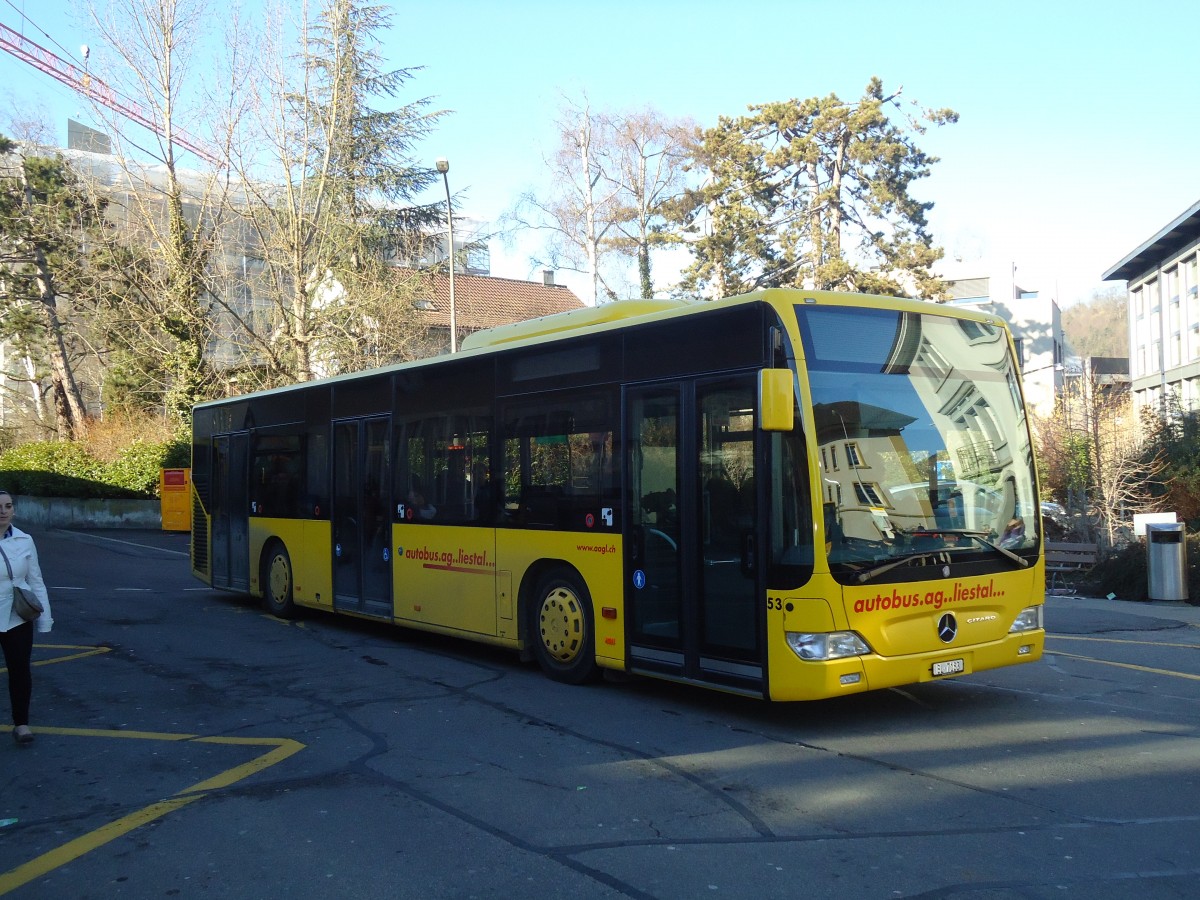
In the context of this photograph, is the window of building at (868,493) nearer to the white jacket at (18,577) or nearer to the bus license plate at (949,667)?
the bus license plate at (949,667)

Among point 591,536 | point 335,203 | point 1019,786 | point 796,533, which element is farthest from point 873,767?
point 335,203

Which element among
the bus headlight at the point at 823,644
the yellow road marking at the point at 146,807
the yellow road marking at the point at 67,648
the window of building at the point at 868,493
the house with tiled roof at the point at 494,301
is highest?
the house with tiled roof at the point at 494,301

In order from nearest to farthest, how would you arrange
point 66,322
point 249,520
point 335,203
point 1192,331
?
1. point 249,520
2. point 335,203
3. point 1192,331
4. point 66,322

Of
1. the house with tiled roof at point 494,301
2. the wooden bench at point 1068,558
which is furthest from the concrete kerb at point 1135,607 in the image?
the house with tiled roof at point 494,301

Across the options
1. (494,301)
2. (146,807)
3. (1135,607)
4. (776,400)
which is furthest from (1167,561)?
(494,301)

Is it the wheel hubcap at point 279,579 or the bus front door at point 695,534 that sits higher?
the bus front door at point 695,534

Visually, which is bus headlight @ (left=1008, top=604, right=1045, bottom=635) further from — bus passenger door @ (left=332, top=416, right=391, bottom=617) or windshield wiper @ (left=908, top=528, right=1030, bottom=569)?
bus passenger door @ (left=332, top=416, right=391, bottom=617)

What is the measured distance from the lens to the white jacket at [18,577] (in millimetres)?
7270

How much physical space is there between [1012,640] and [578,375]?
4030 millimetres

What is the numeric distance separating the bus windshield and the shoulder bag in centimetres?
535

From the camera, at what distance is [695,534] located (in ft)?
26.1

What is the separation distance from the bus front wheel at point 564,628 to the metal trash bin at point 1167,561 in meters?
9.45

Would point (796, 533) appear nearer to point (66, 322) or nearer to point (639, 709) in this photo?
point (639, 709)

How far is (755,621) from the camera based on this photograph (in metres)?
7.45
